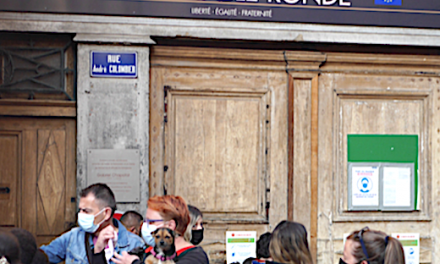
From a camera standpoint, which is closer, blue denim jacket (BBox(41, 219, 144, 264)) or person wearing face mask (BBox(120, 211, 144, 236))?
blue denim jacket (BBox(41, 219, 144, 264))

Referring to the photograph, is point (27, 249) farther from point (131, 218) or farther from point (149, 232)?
point (131, 218)

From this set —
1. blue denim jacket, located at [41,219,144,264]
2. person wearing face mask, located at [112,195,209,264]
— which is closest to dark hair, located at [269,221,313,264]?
person wearing face mask, located at [112,195,209,264]

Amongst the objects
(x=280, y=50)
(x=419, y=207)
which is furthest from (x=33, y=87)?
(x=419, y=207)

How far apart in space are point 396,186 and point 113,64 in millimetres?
3505

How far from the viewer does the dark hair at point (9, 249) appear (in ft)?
7.04

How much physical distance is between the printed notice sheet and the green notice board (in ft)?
0.35

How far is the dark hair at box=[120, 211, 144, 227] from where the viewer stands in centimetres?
404

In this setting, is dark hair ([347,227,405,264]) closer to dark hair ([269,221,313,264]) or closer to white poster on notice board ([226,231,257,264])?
dark hair ([269,221,313,264])

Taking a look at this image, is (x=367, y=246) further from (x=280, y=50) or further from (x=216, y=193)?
(x=280, y=50)

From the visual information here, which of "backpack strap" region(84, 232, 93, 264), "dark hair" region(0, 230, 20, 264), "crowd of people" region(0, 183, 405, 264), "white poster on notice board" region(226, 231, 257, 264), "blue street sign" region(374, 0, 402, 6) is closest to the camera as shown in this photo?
"dark hair" region(0, 230, 20, 264)

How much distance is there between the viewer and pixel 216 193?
4746mm

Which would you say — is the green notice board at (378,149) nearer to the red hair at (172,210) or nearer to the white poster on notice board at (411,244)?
A: the white poster on notice board at (411,244)

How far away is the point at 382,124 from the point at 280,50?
1485mm

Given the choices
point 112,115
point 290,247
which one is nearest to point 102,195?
point 290,247
